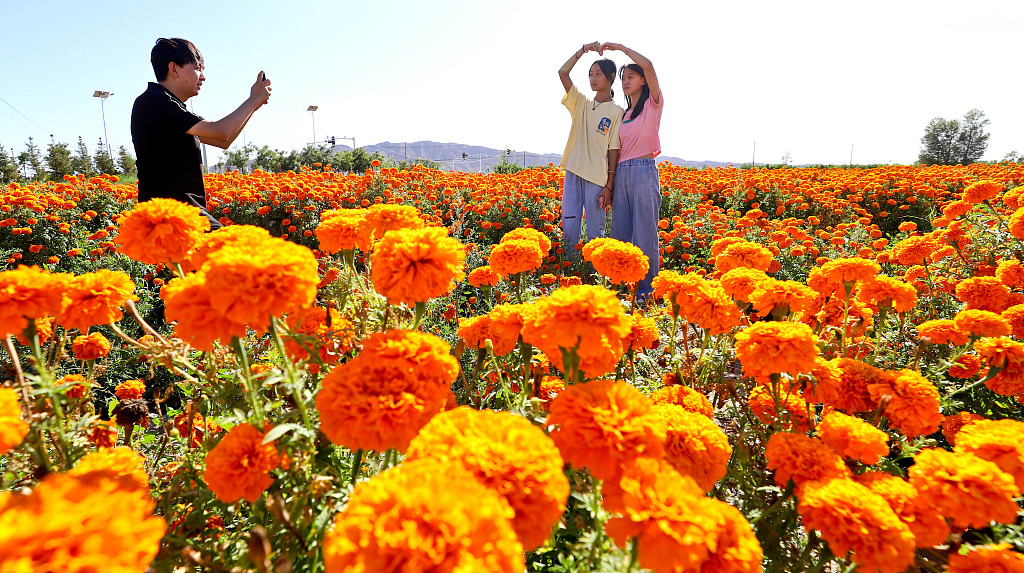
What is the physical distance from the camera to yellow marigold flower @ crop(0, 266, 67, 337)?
1.16 metres

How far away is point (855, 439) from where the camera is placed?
1376mm

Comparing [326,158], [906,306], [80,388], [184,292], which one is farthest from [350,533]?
[326,158]

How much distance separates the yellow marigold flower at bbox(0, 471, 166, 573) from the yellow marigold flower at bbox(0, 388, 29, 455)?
226 mm

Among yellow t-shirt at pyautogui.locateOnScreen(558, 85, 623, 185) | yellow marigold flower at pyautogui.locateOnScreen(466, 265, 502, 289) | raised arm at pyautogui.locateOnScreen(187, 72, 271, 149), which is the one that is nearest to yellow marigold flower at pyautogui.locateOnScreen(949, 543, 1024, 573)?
yellow marigold flower at pyautogui.locateOnScreen(466, 265, 502, 289)

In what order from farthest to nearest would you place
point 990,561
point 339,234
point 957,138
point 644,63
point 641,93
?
point 957,138
point 641,93
point 644,63
point 339,234
point 990,561

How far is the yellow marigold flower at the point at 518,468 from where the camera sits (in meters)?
0.76

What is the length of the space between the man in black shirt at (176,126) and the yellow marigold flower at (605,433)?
2.62 metres

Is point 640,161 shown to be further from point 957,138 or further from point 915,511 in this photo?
point 957,138

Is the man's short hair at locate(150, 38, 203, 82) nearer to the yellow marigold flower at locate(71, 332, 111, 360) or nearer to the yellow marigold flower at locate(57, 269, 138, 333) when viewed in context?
the yellow marigold flower at locate(71, 332, 111, 360)

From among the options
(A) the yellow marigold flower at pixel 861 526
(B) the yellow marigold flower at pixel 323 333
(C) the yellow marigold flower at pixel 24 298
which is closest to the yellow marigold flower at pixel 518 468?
(B) the yellow marigold flower at pixel 323 333

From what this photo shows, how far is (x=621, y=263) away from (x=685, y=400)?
30.0 inches

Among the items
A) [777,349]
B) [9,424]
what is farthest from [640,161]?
[9,424]

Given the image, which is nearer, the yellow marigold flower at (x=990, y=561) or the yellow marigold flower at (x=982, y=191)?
the yellow marigold flower at (x=990, y=561)

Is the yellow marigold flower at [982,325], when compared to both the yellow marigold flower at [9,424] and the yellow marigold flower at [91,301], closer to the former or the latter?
the yellow marigold flower at [9,424]
